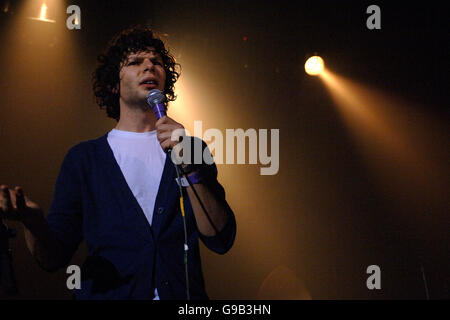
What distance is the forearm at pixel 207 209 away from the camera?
1.42 m

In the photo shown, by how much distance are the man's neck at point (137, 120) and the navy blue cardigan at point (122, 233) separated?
0.73ft

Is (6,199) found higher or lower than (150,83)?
lower

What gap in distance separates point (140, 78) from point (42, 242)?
0.88m

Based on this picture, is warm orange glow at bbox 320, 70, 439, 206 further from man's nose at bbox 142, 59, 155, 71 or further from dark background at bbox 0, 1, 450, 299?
man's nose at bbox 142, 59, 155, 71

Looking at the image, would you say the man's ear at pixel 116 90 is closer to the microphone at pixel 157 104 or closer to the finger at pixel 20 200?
the microphone at pixel 157 104

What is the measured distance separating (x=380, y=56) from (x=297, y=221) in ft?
7.22

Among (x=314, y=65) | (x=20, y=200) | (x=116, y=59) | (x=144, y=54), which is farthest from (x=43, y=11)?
(x=20, y=200)

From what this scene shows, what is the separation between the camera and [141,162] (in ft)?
5.47

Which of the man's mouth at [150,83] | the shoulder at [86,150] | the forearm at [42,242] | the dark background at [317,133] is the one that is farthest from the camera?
the dark background at [317,133]

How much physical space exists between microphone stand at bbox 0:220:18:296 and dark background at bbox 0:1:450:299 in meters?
3.10

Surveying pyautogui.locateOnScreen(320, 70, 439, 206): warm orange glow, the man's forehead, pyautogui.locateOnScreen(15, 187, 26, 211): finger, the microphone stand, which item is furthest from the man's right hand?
pyautogui.locateOnScreen(320, 70, 439, 206): warm orange glow

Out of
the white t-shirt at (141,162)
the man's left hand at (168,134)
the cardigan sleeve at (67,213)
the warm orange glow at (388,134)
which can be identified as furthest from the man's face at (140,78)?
the warm orange glow at (388,134)

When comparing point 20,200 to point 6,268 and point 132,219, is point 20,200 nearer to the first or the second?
point 6,268
